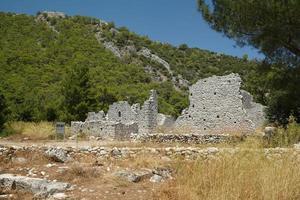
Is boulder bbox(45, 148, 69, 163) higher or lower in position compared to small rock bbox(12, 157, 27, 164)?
higher

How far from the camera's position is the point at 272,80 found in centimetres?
1881

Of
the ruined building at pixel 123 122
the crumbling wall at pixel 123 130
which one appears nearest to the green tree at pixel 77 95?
the ruined building at pixel 123 122

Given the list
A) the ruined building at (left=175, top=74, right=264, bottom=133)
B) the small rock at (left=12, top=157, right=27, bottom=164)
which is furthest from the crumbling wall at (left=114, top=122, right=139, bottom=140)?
the small rock at (left=12, top=157, right=27, bottom=164)

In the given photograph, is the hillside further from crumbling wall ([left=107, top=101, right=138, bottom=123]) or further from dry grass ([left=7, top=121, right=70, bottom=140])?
dry grass ([left=7, top=121, right=70, bottom=140])

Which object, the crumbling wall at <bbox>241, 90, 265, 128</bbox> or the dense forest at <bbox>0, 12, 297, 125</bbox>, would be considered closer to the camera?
the crumbling wall at <bbox>241, 90, 265, 128</bbox>

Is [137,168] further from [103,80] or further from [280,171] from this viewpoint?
[103,80]

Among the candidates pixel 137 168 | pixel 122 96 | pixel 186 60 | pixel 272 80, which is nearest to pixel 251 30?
pixel 272 80

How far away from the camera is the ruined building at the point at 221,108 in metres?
22.5

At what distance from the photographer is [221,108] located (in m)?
23.0

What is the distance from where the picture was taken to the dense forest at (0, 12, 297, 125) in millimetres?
33000

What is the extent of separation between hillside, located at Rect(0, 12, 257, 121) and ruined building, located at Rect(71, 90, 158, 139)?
4.10m

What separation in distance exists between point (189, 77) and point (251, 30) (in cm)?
4325

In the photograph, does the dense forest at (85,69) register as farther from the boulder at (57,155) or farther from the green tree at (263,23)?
the boulder at (57,155)

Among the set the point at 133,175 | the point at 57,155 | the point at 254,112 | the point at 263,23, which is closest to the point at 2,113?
the point at 254,112
